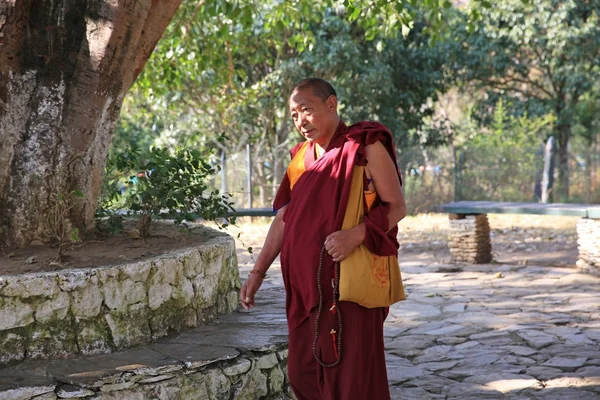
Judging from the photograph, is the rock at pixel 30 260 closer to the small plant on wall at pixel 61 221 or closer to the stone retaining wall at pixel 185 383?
the small plant on wall at pixel 61 221

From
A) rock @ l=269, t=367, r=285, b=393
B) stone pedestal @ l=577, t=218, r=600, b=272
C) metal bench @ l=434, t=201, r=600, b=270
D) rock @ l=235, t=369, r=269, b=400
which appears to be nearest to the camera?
rock @ l=235, t=369, r=269, b=400

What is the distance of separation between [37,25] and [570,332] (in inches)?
172

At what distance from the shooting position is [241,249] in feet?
37.0

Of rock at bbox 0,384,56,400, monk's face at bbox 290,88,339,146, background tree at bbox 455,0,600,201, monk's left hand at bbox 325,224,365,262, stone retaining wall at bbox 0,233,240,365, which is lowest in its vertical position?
rock at bbox 0,384,56,400

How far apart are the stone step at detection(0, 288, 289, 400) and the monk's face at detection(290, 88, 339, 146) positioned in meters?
1.30

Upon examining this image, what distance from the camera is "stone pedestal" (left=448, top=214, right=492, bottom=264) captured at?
9.37 meters

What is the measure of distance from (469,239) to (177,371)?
634cm

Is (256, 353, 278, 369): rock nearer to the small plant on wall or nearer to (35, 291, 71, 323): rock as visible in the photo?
(35, 291, 71, 323): rock

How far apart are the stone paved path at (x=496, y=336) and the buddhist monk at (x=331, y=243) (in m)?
1.43

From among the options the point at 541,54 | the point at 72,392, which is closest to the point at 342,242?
the point at 72,392

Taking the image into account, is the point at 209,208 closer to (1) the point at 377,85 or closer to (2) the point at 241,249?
(2) the point at 241,249

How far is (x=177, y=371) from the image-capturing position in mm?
3672

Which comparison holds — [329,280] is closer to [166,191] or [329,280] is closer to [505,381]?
[505,381]

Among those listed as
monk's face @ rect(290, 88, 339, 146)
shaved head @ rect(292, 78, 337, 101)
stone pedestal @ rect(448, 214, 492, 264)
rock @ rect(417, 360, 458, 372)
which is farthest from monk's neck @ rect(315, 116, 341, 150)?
stone pedestal @ rect(448, 214, 492, 264)
